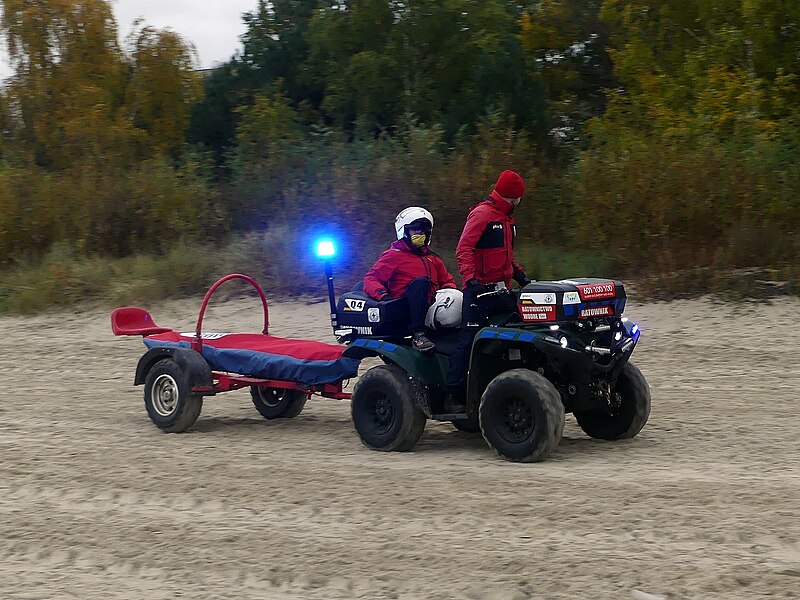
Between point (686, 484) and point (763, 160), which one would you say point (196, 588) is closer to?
point (686, 484)

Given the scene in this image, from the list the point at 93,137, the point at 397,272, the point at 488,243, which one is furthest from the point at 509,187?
the point at 93,137

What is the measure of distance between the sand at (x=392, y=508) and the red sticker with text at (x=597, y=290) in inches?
46.0

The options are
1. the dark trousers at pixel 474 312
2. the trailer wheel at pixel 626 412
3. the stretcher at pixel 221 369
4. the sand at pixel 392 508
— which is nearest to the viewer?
the sand at pixel 392 508

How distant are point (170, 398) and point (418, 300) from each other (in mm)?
2646

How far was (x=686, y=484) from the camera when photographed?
7176 mm

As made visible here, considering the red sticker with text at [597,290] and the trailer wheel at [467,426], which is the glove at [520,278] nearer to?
the red sticker with text at [597,290]

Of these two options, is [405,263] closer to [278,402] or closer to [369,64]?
[278,402]

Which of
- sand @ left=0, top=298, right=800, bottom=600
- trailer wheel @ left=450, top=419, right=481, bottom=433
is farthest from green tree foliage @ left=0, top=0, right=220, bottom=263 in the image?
trailer wheel @ left=450, top=419, right=481, bottom=433

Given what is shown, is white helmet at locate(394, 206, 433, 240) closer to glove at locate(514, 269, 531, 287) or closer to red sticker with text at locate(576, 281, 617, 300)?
glove at locate(514, 269, 531, 287)

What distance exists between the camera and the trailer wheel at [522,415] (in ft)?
25.7

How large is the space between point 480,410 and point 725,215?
9.22 meters

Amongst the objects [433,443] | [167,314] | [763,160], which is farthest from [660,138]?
[433,443]

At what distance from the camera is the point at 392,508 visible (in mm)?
6980


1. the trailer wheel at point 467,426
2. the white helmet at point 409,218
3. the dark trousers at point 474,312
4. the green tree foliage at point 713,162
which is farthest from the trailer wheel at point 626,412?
the green tree foliage at point 713,162
